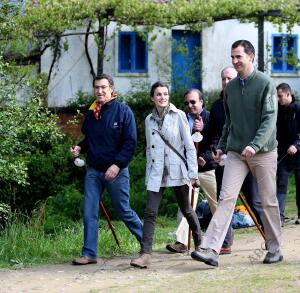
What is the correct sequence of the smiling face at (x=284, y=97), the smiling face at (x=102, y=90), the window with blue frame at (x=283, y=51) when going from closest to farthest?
the smiling face at (x=102, y=90)
the smiling face at (x=284, y=97)
the window with blue frame at (x=283, y=51)

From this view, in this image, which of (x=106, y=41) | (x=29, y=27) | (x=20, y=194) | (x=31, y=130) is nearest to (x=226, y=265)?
(x=31, y=130)

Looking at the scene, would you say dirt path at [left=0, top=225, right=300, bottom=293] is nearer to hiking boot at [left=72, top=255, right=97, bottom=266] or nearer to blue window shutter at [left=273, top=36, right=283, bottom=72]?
hiking boot at [left=72, top=255, right=97, bottom=266]

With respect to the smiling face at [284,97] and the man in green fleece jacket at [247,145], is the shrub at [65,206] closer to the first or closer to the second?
the smiling face at [284,97]

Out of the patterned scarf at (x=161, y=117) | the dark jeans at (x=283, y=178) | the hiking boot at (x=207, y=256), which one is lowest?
the hiking boot at (x=207, y=256)

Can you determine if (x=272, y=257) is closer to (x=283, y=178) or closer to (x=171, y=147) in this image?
(x=171, y=147)

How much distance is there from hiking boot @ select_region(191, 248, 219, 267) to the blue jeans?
123cm

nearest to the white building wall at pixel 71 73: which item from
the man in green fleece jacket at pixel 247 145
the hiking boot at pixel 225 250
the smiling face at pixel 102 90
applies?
the smiling face at pixel 102 90

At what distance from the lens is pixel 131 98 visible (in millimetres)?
26016

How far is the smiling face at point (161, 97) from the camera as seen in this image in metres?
10.1

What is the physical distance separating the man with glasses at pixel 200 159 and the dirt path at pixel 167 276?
38cm

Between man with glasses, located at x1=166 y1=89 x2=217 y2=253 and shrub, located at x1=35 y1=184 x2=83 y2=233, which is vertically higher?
man with glasses, located at x1=166 y1=89 x2=217 y2=253

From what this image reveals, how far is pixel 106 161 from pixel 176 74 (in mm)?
18191

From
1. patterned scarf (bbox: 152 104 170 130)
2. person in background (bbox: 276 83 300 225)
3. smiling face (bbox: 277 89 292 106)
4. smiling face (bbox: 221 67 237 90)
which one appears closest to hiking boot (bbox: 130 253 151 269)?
patterned scarf (bbox: 152 104 170 130)

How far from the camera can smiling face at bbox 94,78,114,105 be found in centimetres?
1040
